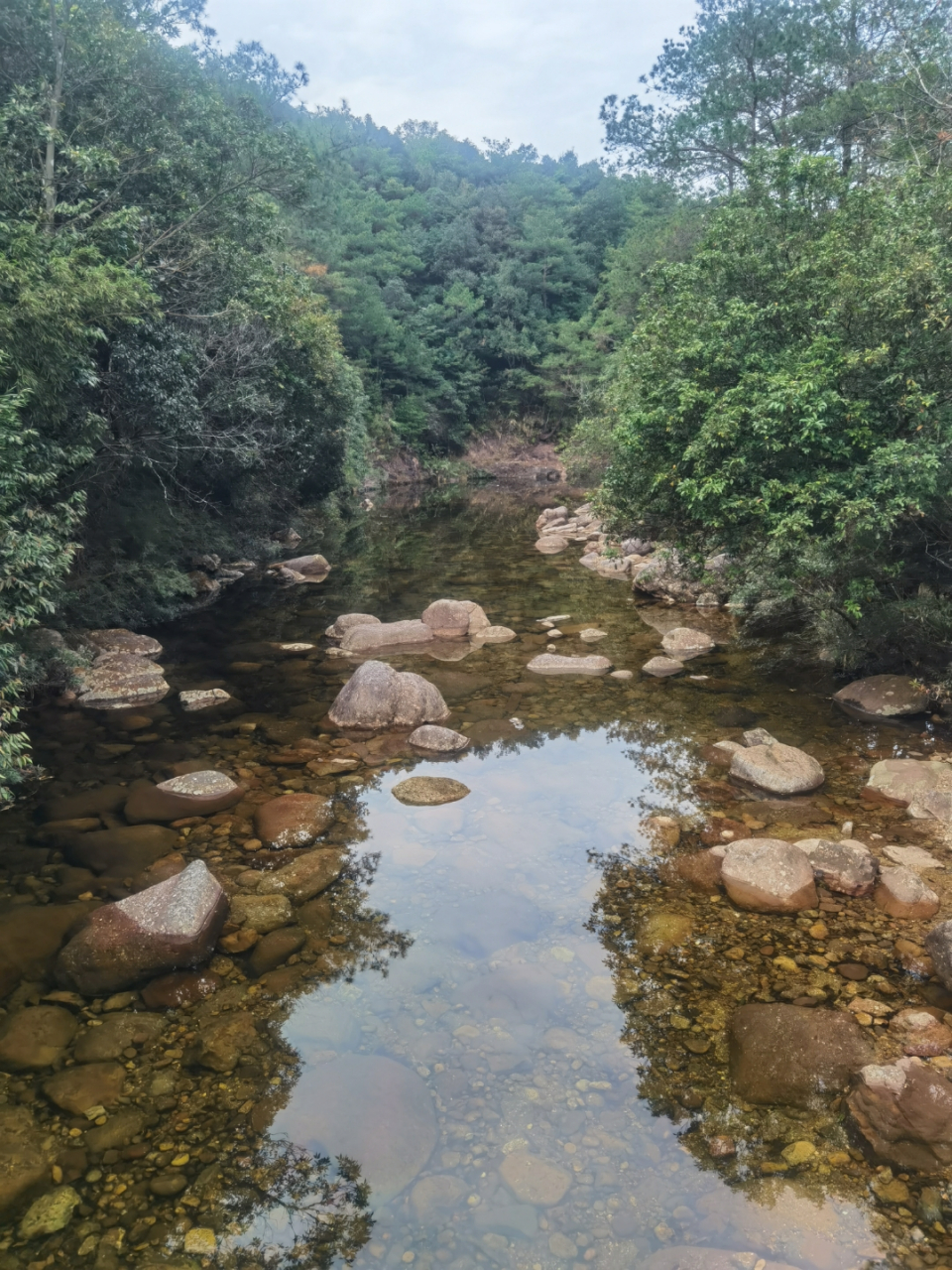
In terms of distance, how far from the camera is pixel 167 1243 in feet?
12.3

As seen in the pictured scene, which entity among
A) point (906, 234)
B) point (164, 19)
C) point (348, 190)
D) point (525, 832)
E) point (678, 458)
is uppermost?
point (348, 190)

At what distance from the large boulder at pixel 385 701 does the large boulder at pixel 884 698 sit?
18.8 ft

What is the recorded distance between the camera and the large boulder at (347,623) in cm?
1487

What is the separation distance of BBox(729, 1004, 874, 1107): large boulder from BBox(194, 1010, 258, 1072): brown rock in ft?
10.4

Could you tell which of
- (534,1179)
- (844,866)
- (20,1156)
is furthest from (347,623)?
(534,1179)

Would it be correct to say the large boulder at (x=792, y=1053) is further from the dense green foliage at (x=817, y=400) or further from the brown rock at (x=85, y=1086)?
the dense green foliage at (x=817, y=400)

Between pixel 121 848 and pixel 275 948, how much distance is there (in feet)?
7.85

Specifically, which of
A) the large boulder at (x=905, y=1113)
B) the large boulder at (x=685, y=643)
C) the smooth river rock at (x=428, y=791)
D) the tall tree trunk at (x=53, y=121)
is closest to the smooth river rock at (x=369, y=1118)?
Answer: the large boulder at (x=905, y=1113)

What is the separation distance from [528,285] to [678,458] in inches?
1948

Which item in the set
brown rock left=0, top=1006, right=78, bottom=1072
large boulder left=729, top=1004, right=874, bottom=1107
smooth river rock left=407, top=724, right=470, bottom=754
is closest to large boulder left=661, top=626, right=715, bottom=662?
smooth river rock left=407, top=724, right=470, bottom=754

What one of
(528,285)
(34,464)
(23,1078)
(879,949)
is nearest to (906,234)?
(879,949)

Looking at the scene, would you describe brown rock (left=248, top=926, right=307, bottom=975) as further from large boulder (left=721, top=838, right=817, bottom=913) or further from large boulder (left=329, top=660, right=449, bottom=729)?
large boulder (left=329, top=660, right=449, bottom=729)

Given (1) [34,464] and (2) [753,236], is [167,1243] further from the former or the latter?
(2) [753,236]

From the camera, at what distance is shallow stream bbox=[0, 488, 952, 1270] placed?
3842mm
